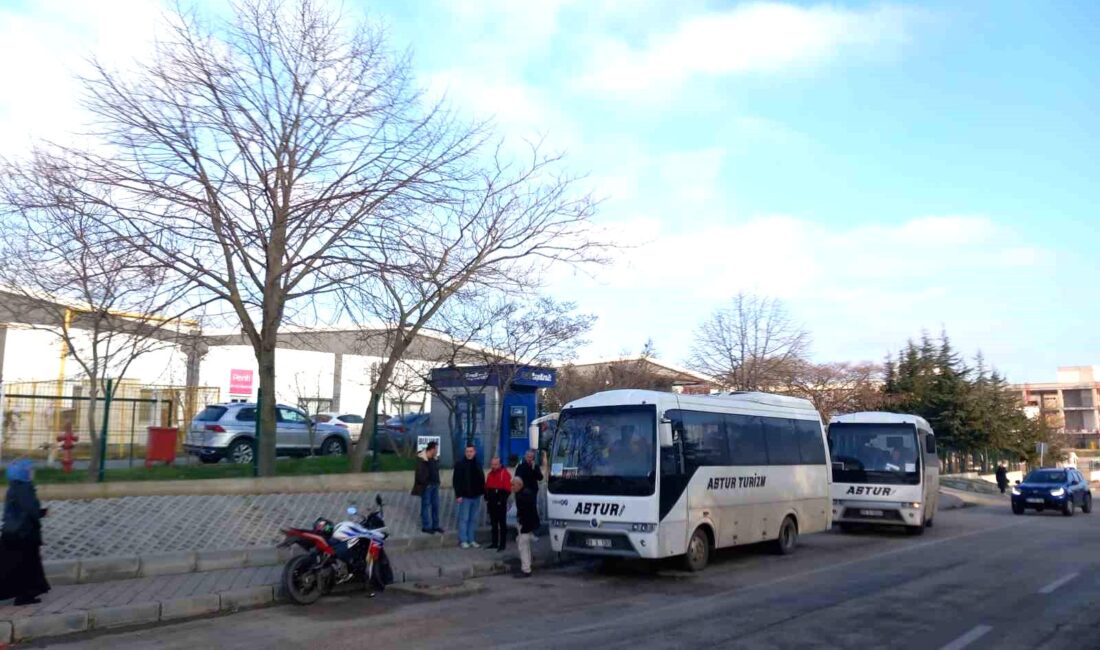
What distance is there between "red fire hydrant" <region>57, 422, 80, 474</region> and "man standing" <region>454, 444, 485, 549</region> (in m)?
6.99

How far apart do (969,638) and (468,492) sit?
8477mm

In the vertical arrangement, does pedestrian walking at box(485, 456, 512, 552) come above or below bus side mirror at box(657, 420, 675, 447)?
below

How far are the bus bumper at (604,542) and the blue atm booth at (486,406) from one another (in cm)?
657

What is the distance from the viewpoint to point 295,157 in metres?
16.4

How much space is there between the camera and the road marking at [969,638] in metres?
8.88

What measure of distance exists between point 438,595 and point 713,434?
216 inches

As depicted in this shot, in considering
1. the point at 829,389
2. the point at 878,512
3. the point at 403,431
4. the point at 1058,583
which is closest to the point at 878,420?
the point at 878,512

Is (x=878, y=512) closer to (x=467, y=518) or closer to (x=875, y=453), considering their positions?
(x=875, y=453)

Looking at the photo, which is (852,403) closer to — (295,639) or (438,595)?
(438,595)

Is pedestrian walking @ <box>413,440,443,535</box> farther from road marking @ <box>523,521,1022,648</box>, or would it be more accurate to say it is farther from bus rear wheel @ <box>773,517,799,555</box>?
bus rear wheel @ <box>773,517,799,555</box>

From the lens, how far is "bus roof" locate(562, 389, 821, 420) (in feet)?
45.6

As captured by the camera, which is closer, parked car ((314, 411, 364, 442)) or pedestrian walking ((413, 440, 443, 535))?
pedestrian walking ((413, 440, 443, 535))

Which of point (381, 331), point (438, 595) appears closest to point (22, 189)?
point (381, 331)

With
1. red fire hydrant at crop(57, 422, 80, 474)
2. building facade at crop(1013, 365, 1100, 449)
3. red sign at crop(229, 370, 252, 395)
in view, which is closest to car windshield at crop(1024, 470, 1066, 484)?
red fire hydrant at crop(57, 422, 80, 474)
